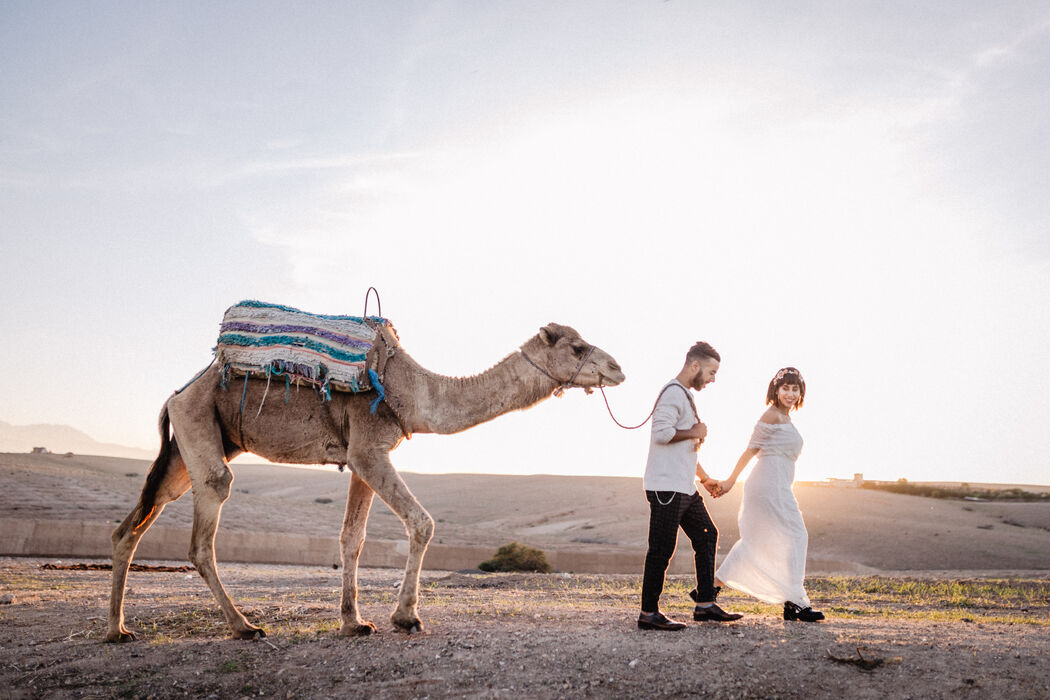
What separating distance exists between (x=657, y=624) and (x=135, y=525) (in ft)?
17.3

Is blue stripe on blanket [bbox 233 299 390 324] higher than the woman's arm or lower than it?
higher

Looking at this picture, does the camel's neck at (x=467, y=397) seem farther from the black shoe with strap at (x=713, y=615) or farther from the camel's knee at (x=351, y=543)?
the black shoe with strap at (x=713, y=615)

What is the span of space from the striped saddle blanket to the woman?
3.80m

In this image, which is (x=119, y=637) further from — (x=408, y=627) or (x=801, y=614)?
(x=801, y=614)

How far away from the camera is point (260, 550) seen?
2616 centimetres

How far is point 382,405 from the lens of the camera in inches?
325

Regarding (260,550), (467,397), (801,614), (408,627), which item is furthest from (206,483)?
(260,550)

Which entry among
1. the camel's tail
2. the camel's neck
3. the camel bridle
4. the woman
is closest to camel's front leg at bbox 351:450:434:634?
the camel's neck

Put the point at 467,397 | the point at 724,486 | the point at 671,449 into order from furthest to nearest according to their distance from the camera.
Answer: the point at 724,486, the point at 467,397, the point at 671,449

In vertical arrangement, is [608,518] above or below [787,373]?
below

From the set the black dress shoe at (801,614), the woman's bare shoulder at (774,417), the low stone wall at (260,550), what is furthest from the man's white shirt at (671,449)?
the low stone wall at (260,550)

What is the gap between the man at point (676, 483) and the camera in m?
7.77

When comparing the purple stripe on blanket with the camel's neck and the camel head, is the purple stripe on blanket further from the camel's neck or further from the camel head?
the camel head

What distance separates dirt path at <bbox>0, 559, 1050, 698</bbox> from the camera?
6.09 metres
